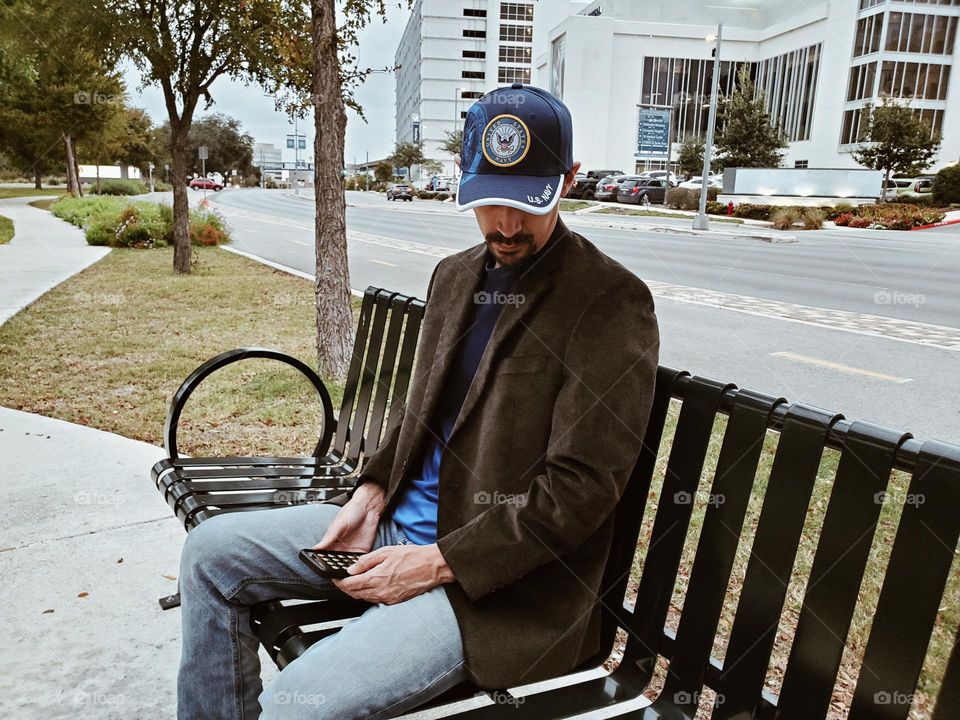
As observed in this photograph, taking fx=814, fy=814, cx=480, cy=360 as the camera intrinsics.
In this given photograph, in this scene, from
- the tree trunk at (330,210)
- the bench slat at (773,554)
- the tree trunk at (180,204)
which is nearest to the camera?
the bench slat at (773,554)

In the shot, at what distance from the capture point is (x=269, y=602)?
224cm

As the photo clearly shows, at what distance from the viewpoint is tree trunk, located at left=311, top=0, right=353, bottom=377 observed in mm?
6059

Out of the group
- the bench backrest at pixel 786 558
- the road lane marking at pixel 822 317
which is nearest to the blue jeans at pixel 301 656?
the bench backrest at pixel 786 558

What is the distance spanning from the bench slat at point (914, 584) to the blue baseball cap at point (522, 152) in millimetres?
969

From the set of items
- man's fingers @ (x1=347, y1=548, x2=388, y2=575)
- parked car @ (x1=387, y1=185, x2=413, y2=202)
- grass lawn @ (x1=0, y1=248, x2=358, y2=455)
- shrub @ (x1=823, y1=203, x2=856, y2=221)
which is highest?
shrub @ (x1=823, y1=203, x2=856, y2=221)

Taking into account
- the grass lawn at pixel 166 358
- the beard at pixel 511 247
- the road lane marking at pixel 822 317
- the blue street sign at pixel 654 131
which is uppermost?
the blue street sign at pixel 654 131

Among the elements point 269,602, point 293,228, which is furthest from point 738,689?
point 293,228

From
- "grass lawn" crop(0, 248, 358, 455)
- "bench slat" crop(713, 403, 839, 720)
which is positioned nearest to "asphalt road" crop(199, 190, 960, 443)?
"grass lawn" crop(0, 248, 358, 455)

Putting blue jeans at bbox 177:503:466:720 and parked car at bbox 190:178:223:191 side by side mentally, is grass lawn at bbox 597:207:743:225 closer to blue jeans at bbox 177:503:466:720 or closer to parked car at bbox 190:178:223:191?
blue jeans at bbox 177:503:466:720

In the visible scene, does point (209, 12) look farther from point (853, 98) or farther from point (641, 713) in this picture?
point (853, 98)

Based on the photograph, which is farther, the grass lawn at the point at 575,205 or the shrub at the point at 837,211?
the grass lawn at the point at 575,205

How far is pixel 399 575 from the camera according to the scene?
190 cm

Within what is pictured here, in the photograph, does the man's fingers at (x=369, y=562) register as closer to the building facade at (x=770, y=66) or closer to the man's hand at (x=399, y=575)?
the man's hand at (x=399, y=575)

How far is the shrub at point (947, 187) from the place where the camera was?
37.3 metres
